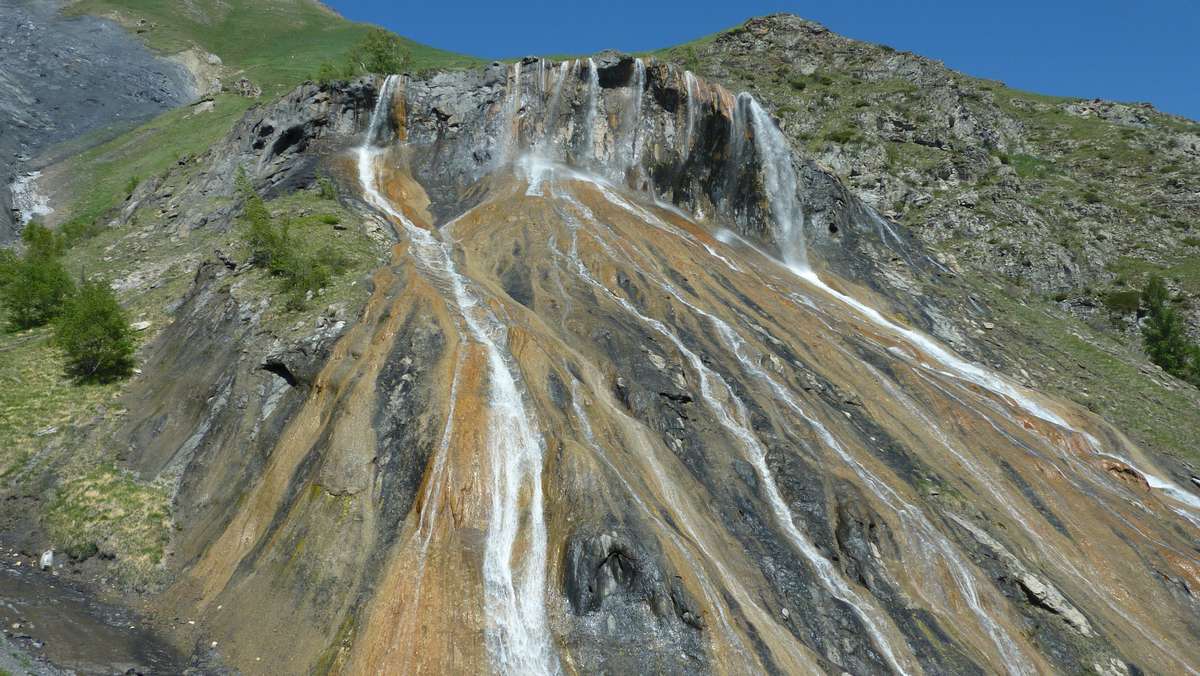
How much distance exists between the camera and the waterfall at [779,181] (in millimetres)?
45938

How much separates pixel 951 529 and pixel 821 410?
21.1ft

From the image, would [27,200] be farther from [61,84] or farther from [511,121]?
[511,121]

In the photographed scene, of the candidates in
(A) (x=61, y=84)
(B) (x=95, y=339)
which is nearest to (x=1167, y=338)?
(B) (x=95, y=339)

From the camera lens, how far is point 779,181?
48062mm

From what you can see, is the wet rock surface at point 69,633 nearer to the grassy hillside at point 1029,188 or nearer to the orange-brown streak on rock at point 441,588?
the orange-brown streak on rock at point 441,588

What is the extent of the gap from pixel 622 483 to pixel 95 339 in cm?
2259

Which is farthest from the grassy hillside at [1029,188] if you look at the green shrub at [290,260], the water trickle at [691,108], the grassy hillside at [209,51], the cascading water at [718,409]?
the grassy hillside at [209,51]

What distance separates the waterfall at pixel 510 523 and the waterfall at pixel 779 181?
29135 millimetres

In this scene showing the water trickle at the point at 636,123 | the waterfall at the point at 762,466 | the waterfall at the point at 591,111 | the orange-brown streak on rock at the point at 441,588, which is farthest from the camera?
the waterfall at the point at 591,111

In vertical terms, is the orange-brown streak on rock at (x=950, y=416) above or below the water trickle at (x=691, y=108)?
below

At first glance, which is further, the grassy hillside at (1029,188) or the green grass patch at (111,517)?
the grassy hillside at (1029,188)

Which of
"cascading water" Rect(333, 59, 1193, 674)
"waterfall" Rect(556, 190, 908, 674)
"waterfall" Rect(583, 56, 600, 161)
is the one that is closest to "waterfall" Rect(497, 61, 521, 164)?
"cascading water" Rect(333, 59, 1193, 674)

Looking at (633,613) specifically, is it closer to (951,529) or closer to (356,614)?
(356,614)

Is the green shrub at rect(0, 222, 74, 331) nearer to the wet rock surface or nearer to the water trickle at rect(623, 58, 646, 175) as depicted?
the wet rock surface
